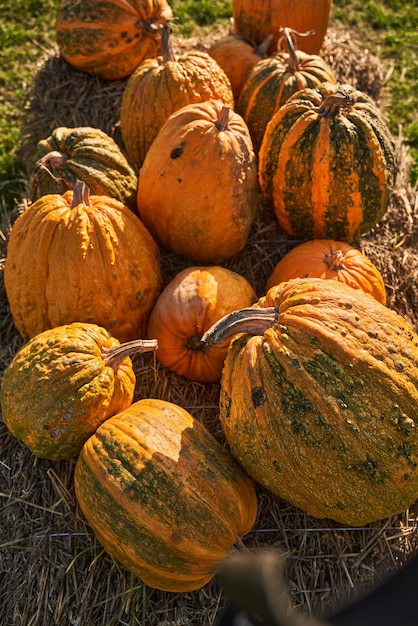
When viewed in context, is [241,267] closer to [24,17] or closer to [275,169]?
[275,169]

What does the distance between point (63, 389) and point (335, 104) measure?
2.06 m

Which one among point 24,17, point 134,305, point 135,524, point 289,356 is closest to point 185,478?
point 135,524

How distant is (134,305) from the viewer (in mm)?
3256

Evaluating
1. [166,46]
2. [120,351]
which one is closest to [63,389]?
[120,351]

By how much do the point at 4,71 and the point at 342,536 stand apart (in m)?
5.81

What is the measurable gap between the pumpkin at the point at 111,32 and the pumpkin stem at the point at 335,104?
1.88 m

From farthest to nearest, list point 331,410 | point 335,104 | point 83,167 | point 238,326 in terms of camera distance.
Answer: point 83,167 < point 335,104 < point 238,326 < point 331,410

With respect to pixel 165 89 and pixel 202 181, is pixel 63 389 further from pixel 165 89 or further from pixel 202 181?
pixel 165 89

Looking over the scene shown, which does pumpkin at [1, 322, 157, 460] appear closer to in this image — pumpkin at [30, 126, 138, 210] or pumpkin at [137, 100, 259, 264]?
pumpkin at [137, 100, 259, 264]

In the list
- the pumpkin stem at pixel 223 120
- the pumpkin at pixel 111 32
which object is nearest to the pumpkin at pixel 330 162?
the pumpkin stem at pixel 223 120

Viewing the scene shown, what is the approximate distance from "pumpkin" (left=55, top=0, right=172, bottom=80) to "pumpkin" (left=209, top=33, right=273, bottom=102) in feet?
1.74

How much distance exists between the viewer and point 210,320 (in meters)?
3.08

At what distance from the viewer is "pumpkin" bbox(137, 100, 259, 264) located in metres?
3.24

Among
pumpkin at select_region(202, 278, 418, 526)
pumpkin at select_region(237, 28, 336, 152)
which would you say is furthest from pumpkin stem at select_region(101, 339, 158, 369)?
pumpkin at select_region(237, 28, 336, 152)
